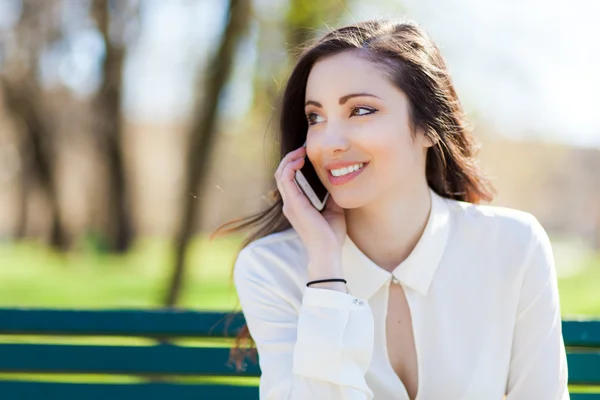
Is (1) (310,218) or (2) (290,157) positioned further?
(2) (290,157)

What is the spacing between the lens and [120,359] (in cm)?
329

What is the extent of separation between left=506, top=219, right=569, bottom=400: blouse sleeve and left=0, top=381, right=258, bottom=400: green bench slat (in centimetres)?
108

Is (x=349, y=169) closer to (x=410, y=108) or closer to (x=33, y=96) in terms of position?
(x=410, y=108)

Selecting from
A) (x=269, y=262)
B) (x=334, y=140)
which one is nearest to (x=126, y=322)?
(x=269, y=262)

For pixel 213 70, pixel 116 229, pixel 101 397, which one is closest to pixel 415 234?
pixel 101 397

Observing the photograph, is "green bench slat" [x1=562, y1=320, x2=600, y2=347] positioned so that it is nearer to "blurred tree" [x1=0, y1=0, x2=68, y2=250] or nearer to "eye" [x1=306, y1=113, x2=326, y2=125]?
"eye" [x1=306, y1=113, x2=326, y2=125]

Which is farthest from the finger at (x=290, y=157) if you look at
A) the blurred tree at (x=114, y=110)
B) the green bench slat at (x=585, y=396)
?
the blurred tree at (x=114, y=110)

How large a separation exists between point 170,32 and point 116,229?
25.0 ft

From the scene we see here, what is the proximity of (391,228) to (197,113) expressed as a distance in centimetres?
465

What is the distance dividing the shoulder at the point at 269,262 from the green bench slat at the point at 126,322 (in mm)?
518

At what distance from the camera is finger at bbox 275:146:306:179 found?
2.89 metres

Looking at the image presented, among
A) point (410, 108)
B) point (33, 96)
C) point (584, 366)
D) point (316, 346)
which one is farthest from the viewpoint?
point (33, 96)

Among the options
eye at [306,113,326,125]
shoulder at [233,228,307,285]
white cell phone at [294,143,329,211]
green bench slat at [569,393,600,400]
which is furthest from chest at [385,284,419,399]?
green bench slat at [569,393,600,400]

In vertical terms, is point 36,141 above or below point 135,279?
above
